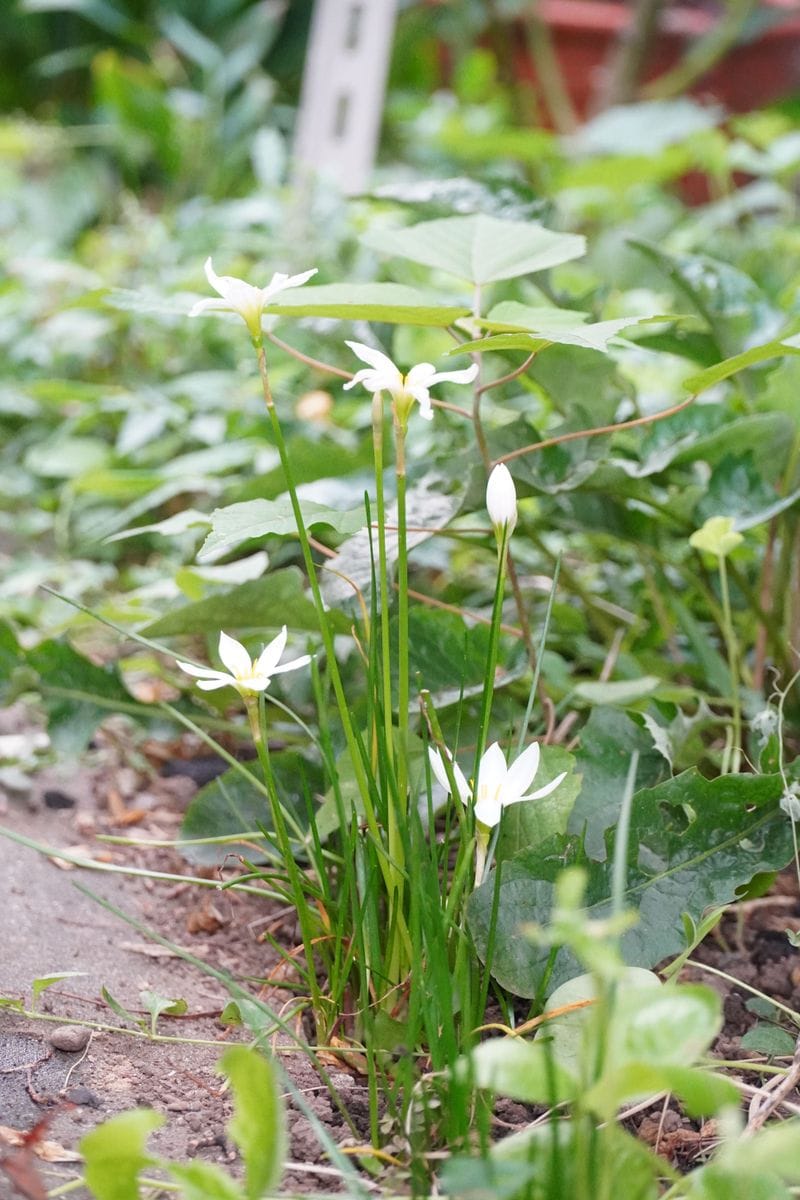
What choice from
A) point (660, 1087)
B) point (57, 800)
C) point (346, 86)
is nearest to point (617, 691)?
point (660, 1087)

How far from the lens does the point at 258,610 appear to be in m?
0.87

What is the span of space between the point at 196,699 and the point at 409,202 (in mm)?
511

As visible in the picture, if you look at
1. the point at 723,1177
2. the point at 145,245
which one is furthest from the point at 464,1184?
the point at 145,245

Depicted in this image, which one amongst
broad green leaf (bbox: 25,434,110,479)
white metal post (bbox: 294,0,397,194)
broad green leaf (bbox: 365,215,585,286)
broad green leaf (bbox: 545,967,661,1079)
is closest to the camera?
broad green leaf (bbox: 545,967,661,1079)

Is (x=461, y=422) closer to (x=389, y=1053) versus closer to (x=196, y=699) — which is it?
(x=196, y=699)

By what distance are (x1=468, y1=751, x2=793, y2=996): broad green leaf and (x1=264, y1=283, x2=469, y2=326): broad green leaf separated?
12.6 inches

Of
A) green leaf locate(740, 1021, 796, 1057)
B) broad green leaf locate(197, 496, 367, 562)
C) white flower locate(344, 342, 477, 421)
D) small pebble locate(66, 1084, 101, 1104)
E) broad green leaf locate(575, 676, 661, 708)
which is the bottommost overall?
small pebble locate(66, 1084, 101, 1104)

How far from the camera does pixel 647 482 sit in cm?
101

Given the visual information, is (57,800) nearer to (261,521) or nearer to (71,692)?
(71,692)

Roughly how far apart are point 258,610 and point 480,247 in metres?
0.32

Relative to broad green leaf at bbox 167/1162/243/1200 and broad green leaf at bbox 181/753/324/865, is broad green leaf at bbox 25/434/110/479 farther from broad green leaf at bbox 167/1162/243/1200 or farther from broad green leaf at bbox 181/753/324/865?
broad green leaf at bbox 167/1162/243/1200

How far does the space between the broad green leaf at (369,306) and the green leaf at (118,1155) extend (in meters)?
0.43

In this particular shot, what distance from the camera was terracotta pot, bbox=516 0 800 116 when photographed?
3.44 m

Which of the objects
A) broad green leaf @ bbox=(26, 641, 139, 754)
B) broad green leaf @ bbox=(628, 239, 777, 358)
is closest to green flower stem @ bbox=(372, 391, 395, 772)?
broad green leaf @ bbox=(26, 641, 139, 754)
